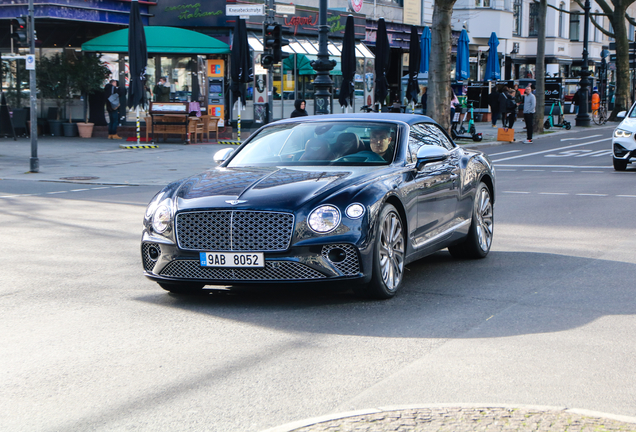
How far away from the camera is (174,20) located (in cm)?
3191

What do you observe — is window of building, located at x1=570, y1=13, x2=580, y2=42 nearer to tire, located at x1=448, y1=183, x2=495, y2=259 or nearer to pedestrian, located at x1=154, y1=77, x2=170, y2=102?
pedestrian, located at x1=154, y1=77, x2=170, y2=102

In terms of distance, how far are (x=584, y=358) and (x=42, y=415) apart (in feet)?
9.82

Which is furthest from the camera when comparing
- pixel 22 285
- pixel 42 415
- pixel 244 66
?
pixel 244 66

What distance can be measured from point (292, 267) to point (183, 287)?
1063 mm

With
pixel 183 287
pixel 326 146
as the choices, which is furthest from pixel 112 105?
pixel 183 287

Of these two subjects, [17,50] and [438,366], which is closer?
[438,366]

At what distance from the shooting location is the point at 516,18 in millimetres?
59875

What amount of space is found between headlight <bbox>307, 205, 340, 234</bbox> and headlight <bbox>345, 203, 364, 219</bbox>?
→ 0.08m

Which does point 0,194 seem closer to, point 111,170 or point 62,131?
point 111,170

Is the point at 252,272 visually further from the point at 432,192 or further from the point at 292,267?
the point at 432,192

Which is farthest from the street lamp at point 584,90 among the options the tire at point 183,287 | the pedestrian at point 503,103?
the tire at point 183,287

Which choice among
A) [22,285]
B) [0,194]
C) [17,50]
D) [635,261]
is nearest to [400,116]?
[635,261]

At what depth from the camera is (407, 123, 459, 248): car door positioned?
7684 millimetres

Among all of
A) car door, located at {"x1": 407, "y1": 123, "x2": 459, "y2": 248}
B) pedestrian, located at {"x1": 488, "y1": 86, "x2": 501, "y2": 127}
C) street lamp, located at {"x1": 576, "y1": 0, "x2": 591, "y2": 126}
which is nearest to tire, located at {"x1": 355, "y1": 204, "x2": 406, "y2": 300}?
car door, located at {"x1": 407, "y1": 123, "x2": 459, "y2": 248}
